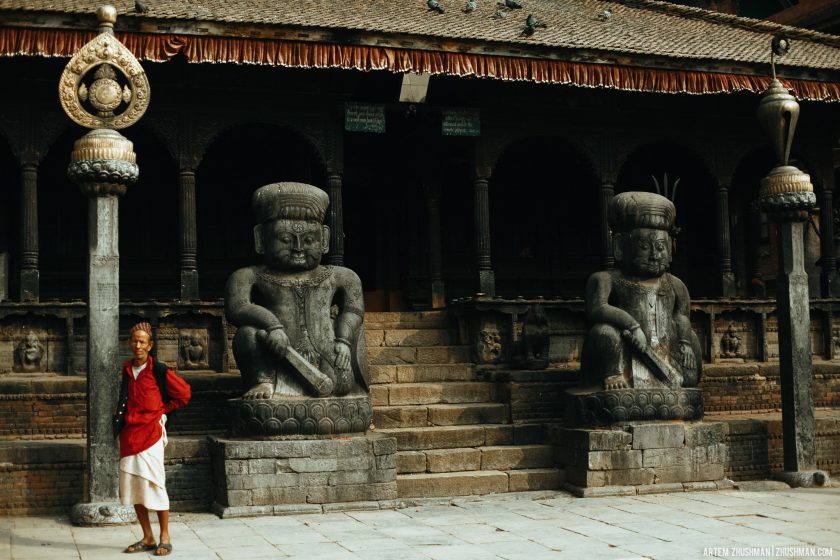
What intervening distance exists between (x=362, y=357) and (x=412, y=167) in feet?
24.7

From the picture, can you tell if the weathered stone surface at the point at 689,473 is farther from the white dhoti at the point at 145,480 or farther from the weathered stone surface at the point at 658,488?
the white dhoti at the point at 145,480

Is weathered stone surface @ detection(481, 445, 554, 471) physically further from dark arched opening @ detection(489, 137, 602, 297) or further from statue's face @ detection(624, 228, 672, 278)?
dark arched opening @ detection(489, 137, 602, 297)

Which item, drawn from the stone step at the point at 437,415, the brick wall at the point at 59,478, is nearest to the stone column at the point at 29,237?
the brick wall at the point at 59,478

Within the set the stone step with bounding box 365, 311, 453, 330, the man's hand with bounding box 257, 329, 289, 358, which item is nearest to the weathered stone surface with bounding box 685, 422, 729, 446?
the stone step with bounding box 365, 311, 453, 330

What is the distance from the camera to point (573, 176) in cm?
1808

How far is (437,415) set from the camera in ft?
37.2

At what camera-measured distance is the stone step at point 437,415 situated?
11203mm

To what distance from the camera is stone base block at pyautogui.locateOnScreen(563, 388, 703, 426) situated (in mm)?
10445

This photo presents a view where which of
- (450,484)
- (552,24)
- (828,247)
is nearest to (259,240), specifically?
(450,484)

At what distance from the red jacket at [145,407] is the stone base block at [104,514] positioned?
1207 mm

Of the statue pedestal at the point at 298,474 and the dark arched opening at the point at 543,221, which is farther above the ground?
the dark arched opening at the point at 543,221

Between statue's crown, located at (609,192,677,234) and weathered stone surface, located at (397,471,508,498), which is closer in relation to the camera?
weathered stone surface, located at (397,471,508,498)

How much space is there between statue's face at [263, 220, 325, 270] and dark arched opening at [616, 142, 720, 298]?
9.12 metres

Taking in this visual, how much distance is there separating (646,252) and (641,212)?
43cm
